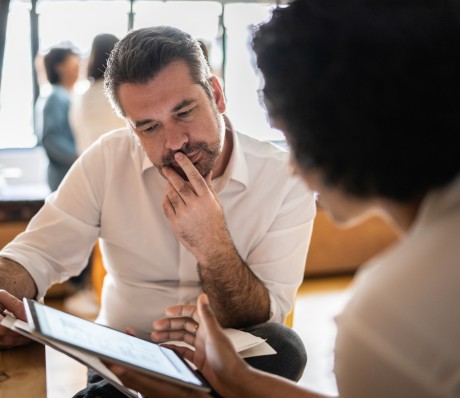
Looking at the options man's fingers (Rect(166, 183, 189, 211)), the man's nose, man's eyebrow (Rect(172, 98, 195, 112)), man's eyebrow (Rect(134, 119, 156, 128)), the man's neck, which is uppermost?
man's eyebrow (Rect(172, 98, 195, 112))

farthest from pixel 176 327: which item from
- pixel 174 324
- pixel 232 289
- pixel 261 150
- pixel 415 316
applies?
pixel 415 316

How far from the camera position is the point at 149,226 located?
1.69 m

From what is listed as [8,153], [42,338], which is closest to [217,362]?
[42,338]

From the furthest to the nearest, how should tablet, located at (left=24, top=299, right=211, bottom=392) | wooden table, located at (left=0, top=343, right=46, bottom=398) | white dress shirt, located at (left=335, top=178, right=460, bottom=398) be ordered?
wooden table, located at (left=0, top=343, right=46, bottom=398)
tablet, located at (left=24, top=299, right=211, bottom=392)
white dress shirt, located at (left=335, top=178, right=460, bottom=398)

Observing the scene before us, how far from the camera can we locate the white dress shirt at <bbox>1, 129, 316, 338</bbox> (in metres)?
1.66

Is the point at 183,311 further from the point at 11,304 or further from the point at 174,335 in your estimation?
the point at 11,304

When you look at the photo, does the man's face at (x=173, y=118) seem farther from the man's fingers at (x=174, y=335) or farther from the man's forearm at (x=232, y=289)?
the man's fingers at (x=174, y=335)

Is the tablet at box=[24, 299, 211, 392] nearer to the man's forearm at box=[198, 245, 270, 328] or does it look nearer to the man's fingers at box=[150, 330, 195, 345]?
the man's fingers at box=[150, 330, 195, 345]

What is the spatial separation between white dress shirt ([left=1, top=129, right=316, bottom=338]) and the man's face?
14 centimetres

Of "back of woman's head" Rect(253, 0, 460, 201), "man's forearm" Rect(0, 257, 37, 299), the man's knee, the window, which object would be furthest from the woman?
"back of woman's head" Rect(253, 0, 460, 201)

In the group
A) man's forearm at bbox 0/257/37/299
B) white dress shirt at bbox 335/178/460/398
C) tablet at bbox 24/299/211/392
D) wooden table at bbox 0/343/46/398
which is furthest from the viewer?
man's forearm at bbox 0/257/37/299

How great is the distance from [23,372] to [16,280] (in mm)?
295

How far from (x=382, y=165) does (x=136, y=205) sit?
1053 millimetres

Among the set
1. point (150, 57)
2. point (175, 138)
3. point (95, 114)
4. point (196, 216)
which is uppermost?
point (150, 57)
